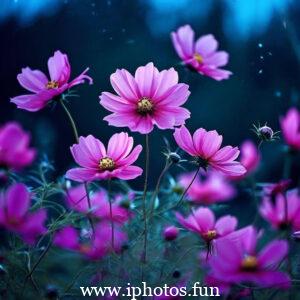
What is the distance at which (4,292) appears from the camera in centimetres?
60

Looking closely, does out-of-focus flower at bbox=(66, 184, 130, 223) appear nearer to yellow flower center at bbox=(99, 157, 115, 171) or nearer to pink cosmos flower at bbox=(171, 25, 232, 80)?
yellow flower center at bbox=(99, 157, 115, 171)

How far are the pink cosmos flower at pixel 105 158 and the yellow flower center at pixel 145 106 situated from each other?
0.04 metres

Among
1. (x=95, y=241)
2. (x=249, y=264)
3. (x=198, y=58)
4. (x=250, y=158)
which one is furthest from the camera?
(x=198, y=58)

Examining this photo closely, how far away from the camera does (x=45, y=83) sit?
667 millimetres

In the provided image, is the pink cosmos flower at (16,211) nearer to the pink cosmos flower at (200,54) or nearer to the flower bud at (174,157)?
the flower bud at (174,157)

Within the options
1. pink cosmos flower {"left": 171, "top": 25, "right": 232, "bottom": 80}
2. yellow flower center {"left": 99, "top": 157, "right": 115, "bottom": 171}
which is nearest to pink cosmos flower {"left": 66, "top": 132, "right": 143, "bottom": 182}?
yellow flower center {"left": 99, "top": 157, "right": 115, "bottom": 171}

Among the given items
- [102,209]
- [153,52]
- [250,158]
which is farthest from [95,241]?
[153,52]

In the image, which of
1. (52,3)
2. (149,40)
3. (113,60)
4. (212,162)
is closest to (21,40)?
(52,3)

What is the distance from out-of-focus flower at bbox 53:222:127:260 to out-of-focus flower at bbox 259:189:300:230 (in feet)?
0.57

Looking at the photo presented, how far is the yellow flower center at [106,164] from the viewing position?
0.62 metres

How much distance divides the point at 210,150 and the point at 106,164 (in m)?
0.12

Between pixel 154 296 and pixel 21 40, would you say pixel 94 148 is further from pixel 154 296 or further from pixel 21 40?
pixel 21 40

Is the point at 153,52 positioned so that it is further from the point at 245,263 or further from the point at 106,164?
the point at 245,263

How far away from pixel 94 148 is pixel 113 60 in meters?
0.84
